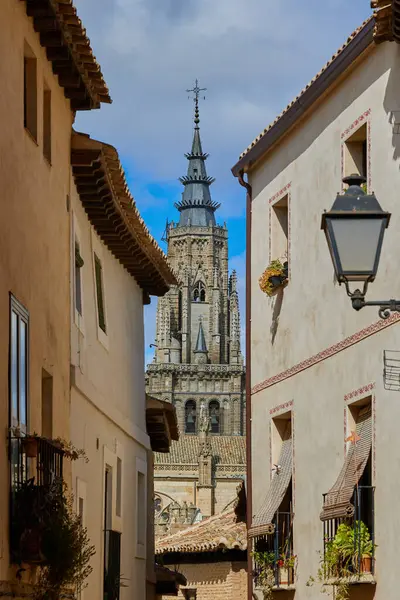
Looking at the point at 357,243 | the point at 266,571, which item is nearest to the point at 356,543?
the point at 266,571

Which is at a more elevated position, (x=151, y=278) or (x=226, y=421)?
(x=226, y=421)

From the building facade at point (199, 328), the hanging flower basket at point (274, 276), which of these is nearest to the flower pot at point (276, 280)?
the hanging flower basket at point (274, 276)

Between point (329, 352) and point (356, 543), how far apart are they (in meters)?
2.83

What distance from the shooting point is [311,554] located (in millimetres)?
19547

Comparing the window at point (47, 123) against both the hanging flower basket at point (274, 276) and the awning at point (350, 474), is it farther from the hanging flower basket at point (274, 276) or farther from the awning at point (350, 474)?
the hanging flower basket at point (274, 276)

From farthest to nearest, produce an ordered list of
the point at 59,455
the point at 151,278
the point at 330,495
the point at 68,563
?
the point at 151,278, the point at 330,495, the point at 59,455, the point at 68,563

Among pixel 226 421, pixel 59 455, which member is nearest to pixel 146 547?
pixel 59 455

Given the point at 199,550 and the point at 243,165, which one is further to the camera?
the point at 199,550

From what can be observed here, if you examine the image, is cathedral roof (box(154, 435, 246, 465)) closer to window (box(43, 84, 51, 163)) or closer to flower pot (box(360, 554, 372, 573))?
flower pot (box(360, 554, 372, 573))

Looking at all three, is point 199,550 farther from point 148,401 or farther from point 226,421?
point 226,421

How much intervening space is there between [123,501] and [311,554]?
5.58m

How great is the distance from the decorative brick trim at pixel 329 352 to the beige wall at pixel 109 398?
7.62ft

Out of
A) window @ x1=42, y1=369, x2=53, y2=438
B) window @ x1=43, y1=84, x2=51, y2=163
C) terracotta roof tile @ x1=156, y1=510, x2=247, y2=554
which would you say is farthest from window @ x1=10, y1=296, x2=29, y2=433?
terracotta roof tile @ x1=156, y1=510, x2=247, y2=554

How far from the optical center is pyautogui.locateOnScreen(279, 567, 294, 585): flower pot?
20.5 meters
